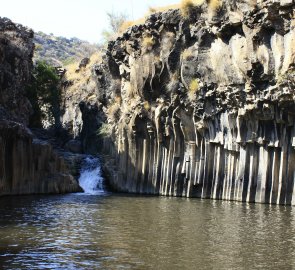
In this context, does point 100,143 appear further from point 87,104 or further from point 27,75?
point 27,75

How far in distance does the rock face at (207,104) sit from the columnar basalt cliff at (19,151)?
20.3 feet

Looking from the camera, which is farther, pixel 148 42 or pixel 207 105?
pixel 148 42

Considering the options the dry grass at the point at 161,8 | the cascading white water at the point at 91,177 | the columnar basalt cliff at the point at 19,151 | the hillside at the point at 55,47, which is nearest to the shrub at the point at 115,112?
the cascading white water at the point at 91,177

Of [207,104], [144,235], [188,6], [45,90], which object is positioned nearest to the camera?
[144,235]

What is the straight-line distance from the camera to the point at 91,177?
4841 cm

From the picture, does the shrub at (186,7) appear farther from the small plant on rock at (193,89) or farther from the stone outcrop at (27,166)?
the stone outcrop at (27,166)

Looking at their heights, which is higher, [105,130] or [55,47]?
[55,47]

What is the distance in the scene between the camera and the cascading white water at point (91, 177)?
155ft

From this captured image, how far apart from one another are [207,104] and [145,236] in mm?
19759

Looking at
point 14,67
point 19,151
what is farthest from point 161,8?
point 19,151

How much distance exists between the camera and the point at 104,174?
48.4 meters

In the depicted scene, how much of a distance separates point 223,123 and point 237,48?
17.9 feet

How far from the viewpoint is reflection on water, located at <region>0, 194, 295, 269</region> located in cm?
1742

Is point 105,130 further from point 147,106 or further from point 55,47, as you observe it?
point 55,47
